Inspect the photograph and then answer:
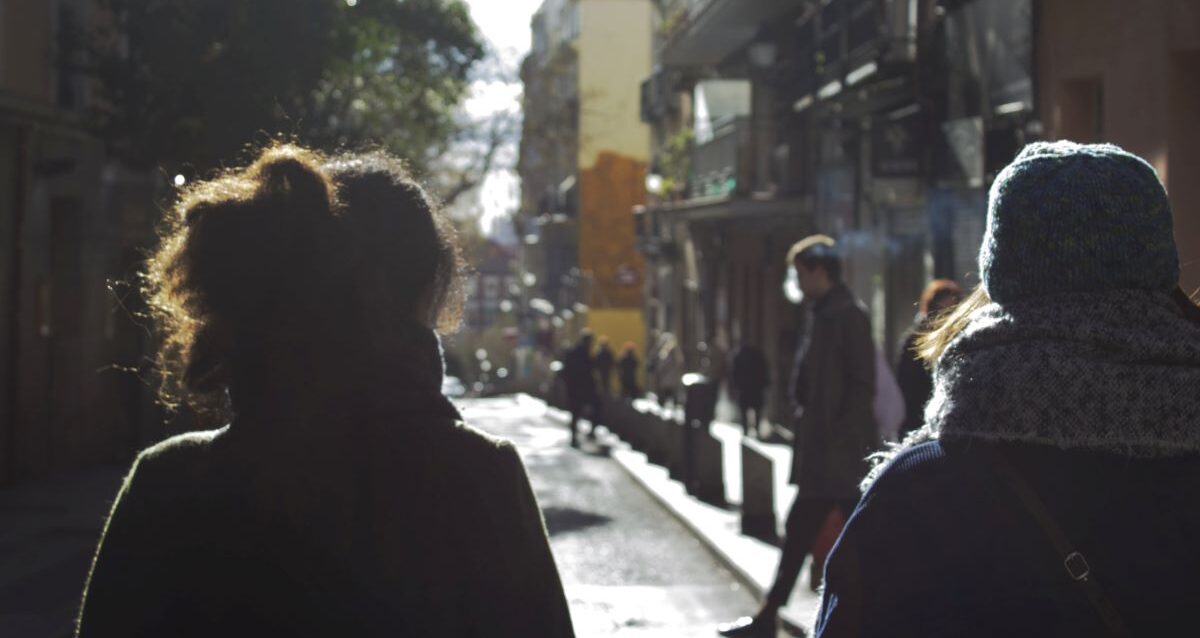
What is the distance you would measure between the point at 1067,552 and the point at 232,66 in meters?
15.4

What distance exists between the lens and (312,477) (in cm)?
290

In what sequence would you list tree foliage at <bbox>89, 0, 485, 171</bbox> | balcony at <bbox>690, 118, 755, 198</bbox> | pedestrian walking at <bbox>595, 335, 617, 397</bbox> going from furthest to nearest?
pedestrian walking at <bbox>595, 335, 617, 397</bbox> → balcony at <bbox>690, 118, 755, 198</bbox> → tree foliage at <bbox>89, 0, 485, 171</bbox>

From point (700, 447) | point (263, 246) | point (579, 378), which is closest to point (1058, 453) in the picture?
point (263, 246)

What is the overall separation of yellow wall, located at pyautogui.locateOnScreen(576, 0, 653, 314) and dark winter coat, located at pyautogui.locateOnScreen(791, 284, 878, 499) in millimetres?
58699

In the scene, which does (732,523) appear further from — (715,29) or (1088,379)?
(715,29)

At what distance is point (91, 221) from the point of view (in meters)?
22.2

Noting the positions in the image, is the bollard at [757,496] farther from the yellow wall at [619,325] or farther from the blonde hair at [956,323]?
the yellow wall at [619,325]

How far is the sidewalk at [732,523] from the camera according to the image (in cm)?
1101

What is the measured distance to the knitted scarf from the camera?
2.64m

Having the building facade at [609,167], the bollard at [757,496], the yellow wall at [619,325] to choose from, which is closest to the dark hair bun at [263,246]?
the bollard at [757,496]

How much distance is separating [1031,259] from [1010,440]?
250 millimetres

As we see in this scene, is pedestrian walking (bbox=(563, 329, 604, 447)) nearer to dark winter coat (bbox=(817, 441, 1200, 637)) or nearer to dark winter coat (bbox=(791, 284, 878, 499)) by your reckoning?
dark winter coat (bbox=(791, 284, 878, 499))

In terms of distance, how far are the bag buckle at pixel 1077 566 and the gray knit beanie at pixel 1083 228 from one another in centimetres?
37

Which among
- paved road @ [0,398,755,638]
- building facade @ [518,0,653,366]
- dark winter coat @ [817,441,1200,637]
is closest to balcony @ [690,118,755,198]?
paved road @ [0,398,755,638]
